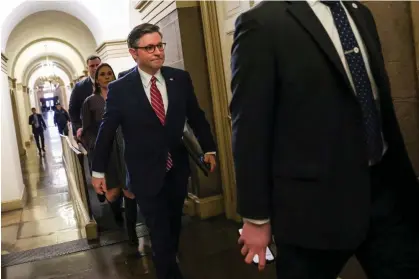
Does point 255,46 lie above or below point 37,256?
above

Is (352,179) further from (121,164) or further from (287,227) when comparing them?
(121,164)

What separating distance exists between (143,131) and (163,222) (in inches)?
22.6

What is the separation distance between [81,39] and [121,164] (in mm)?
12916

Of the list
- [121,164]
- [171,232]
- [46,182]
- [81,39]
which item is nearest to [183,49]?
[121,164]

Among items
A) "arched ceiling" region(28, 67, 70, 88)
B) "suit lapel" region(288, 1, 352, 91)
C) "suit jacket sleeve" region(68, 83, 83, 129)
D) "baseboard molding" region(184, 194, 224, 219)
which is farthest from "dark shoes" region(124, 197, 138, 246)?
"arched ceiling" region(28, 67, 70, 88)

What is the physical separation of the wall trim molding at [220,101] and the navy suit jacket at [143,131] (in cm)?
159

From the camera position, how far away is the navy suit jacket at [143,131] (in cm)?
299

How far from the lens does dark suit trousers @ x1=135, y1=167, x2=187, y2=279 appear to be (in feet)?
9.89

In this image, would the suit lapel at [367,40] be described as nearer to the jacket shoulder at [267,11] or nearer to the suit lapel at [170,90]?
the jacket shoulder at [267,11]

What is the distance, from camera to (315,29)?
4.76 ft

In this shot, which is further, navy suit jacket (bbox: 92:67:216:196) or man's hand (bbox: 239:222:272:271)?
navy suit jacket (bbox: 92:67:216:196)

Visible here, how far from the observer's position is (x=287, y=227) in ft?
4.92

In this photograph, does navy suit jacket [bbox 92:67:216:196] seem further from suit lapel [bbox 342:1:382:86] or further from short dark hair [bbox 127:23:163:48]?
suit lapel [bbox 342:1:382:86]

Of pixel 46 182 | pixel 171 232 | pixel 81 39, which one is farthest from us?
pixel 81 39
